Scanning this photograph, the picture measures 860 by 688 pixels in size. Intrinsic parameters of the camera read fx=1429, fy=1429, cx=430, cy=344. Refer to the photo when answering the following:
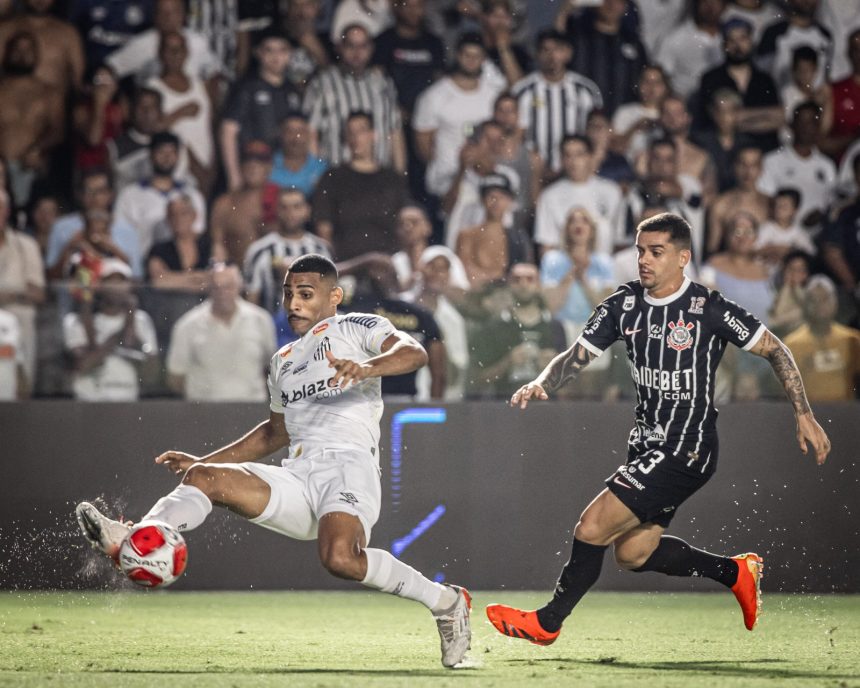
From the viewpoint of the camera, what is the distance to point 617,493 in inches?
268

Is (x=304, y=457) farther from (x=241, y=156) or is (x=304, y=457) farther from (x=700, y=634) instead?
(x=241, y=156)

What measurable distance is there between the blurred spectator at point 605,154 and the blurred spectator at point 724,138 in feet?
2.66

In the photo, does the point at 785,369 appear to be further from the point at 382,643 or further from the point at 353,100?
the point at 353,100

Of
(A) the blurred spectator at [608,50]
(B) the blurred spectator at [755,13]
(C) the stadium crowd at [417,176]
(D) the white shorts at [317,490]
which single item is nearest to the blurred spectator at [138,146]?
(C) the stadium crowd at [417,176]

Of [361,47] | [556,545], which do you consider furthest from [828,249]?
[361,47]

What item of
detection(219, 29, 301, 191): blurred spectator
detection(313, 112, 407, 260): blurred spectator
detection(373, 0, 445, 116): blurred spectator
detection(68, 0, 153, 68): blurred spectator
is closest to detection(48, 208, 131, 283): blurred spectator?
detection(219, 29, 301, 191): blurred spectator

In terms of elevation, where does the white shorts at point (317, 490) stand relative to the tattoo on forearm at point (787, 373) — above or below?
below

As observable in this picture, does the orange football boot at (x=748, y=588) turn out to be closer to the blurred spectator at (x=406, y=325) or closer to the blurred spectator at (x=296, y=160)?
the blurred spectator at (x=406, y=325)

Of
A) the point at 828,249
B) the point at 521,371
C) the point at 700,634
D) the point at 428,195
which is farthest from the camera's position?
the point at 428,195

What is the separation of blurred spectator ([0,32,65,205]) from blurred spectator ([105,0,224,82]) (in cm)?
68

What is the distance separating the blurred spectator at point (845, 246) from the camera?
11.2m

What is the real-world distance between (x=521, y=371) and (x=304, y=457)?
335 centimetres

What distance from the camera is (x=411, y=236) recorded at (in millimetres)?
11352

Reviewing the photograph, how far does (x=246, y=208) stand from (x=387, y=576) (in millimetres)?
6321
